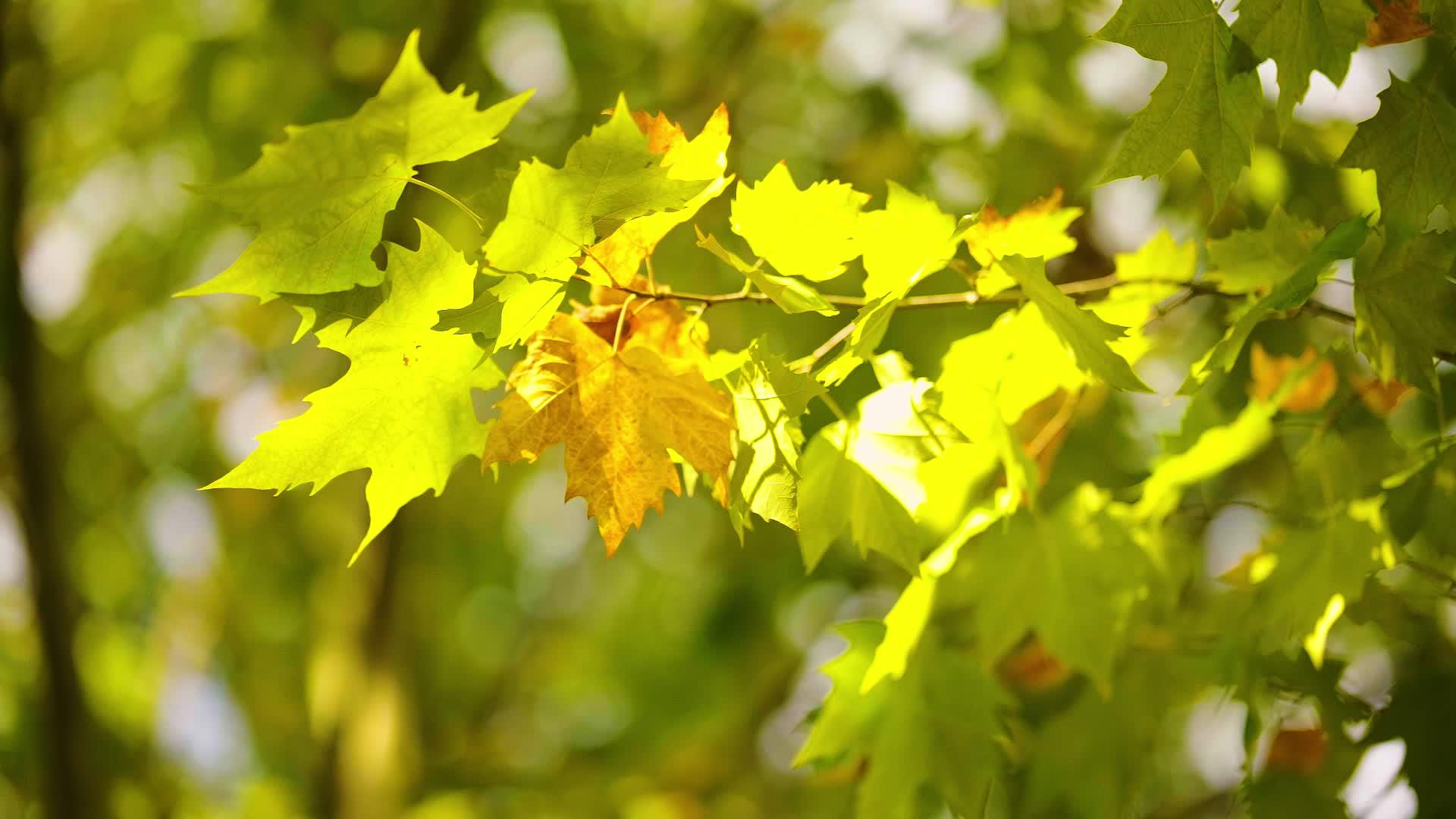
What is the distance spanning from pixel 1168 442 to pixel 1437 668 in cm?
49

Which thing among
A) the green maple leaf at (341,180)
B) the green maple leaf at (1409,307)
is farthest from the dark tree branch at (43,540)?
the green maple leaf at (1409,307)

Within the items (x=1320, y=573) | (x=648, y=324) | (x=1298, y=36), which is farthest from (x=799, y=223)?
(x=1320, y=573)

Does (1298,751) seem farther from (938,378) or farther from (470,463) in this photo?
(470,463)

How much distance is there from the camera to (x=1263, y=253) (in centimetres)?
118

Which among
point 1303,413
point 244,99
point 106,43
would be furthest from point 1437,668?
point 106,43

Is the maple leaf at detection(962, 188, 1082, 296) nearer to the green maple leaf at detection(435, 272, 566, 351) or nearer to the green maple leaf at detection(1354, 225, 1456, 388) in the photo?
the green maple leaf at detection(1354, 225, 1456, 388)

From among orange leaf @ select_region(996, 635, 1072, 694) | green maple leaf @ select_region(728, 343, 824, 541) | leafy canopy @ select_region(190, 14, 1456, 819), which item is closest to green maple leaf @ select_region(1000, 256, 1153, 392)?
leafy canopy @ select_region(190, 14, 1456, 819)

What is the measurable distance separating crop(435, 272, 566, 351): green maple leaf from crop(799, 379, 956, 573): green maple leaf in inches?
12.7

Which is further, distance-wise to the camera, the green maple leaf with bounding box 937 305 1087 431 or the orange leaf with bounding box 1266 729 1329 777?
the orange leaf with bounding box 1266 729 1329 777

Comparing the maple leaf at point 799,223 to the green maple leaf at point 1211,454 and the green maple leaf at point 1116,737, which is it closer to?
the green maple leaf at point 1211,454

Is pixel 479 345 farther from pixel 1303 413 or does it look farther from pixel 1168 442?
pixel 1303 413

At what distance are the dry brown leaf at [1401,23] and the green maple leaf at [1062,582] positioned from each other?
0.64m

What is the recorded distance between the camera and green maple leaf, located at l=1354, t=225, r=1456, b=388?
104 cm

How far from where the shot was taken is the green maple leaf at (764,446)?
96cm
